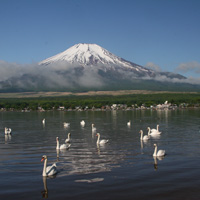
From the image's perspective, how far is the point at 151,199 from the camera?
1173 centimetres

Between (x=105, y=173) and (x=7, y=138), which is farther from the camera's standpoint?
(x=7, y=138)

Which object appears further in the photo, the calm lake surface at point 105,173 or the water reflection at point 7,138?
the water reflection at point 7,138

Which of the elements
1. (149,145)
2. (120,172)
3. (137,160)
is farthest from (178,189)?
(149,145)

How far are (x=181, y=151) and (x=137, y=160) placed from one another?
4134 millimetres

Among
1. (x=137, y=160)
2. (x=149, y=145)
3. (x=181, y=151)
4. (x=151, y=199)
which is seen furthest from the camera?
(x=149, y=145)

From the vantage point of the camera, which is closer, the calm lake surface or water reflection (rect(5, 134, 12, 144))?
the calm lake surface

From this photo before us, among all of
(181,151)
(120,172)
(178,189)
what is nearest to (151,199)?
(178,189)

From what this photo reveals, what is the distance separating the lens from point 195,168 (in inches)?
615

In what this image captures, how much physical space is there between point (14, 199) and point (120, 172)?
17.6ft

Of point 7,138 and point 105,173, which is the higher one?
point 105,173

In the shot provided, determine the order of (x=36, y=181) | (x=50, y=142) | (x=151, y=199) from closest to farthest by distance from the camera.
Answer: (x=151, y=199)
(x=36, y=181)
(x=50, y=142)

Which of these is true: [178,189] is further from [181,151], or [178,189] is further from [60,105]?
[60,105]

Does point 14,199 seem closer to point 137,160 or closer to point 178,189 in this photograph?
point 178,189

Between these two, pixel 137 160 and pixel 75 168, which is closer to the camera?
pixel 75 168
